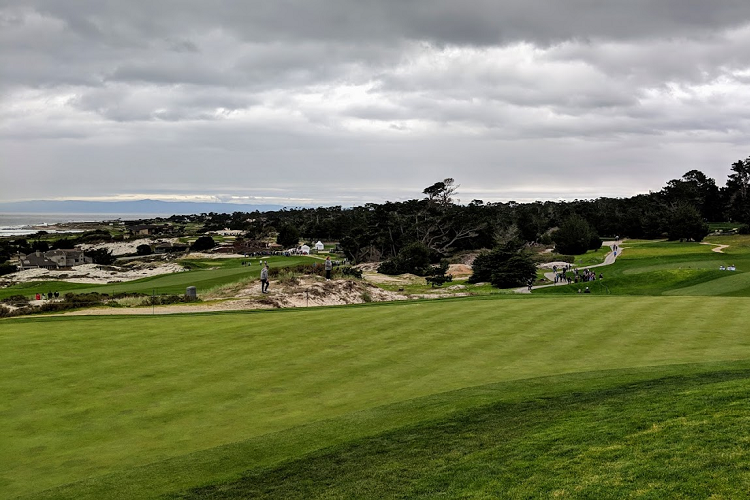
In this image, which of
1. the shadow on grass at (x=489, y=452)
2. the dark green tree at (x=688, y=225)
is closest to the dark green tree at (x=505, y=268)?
the shadow on grass at (x=489, y=452)

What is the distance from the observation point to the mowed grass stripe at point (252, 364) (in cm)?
945

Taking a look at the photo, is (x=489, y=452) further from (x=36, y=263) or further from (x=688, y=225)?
(x=36, y=263)

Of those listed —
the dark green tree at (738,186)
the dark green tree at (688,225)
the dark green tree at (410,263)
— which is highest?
the dark green tree at (738,186)

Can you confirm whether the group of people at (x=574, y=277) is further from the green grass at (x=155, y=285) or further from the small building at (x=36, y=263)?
the small building at (x=36, y=263)

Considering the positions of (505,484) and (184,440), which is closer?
(505,484)

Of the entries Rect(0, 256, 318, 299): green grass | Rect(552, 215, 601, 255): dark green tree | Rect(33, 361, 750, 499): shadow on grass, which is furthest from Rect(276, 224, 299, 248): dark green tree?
Rect(33, 361, 750, 499): shadow on grass

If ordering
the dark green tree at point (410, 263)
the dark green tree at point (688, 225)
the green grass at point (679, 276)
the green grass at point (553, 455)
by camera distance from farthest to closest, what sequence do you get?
the dark green tree at point (688, 225)
the dark green tree at point (410, 263)
the green grass at point (679, 276)
the green grass at point (553, 455)

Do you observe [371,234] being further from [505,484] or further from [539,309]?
[505,484]

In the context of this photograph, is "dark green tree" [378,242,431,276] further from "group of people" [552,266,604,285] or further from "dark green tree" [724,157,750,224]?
"dark green tree" [724,157,750,224]

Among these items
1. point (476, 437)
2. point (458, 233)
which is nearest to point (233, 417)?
point (476, 437)

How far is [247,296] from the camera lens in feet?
99.6

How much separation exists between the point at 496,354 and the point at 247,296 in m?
19.1

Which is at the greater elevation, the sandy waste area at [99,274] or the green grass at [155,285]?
the green grass at [155,285]

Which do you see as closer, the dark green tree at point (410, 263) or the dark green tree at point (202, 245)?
the dark green tree at point (410, 263)
